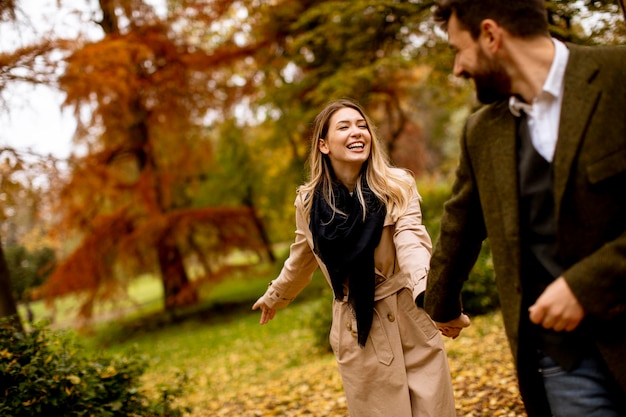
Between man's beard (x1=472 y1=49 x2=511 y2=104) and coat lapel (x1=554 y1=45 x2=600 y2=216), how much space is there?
0.18 meters

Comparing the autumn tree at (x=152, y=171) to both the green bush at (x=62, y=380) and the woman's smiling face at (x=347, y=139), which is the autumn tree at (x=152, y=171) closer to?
the green bush at (x=62, y=380)

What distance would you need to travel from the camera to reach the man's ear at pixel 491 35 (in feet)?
5.60

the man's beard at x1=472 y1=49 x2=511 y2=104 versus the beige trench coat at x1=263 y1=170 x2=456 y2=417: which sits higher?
the man's beard at x1=472 y1=49 x2=511 y2=104

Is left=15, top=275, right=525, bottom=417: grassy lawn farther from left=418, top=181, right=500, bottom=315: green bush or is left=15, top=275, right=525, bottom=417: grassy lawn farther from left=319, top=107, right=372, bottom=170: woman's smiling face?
left=319, top=107, right=372, bottom=170: woman's smiling face

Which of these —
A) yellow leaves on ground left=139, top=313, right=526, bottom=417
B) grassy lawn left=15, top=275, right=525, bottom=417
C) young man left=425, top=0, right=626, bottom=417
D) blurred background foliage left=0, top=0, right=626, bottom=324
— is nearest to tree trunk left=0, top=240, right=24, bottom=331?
grassy lawn left=15, top=275, right=525, bottom=417

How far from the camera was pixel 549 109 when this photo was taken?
1727 millimetres

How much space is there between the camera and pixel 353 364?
2895 millimetres

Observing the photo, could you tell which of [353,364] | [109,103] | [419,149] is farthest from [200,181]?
[353,364]

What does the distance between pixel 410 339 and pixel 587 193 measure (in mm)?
1387

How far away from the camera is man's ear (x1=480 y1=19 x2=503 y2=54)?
171 cm

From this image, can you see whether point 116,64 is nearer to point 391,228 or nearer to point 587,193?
point 391,228

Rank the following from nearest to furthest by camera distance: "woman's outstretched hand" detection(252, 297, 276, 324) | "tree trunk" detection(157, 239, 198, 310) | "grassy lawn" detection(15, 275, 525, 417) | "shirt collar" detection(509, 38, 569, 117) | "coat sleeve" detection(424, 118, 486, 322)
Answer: "shirt collar" detection(509, 38, 569, 117) → "coat sleeve" detection(424, 118, 486, 322) → "woman's outstretched hand" detection(252, 297, 276, 324) → "grassy lawn" detection(15, 275, 525, 417) → "tree trunk" detection(157, 239, 198, 310)

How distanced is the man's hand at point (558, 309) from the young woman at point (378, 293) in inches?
37.7

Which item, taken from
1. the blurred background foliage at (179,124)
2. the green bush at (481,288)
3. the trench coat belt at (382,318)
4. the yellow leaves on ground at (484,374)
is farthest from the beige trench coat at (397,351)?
the blurred background foliage at (179,124)
